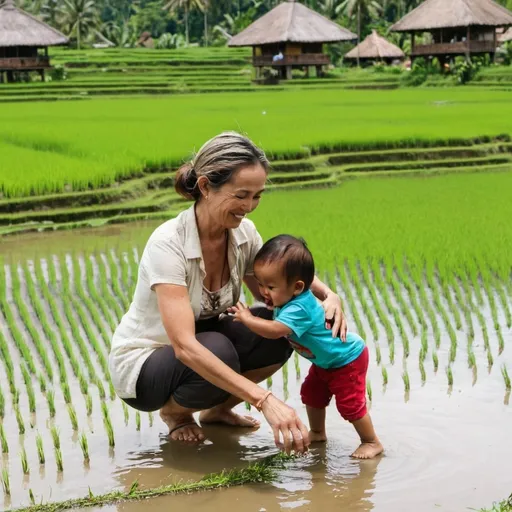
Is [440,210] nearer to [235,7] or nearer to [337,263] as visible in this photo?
[337,263]

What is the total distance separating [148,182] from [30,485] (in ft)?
20.9

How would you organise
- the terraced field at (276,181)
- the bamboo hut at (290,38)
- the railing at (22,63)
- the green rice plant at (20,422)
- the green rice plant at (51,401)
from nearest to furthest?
the green rice plant at (20,422), the green rice plant at (51,401), the terraced field at (276,181), the railing at (22,63), the bamboo hut at (290,38)

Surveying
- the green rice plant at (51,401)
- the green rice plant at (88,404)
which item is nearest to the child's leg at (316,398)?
the green rice plant at (88,404)

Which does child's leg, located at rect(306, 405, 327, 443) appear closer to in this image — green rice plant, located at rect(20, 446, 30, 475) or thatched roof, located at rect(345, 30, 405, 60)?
green rice plant, located at rect(20, 446, 30, 475)

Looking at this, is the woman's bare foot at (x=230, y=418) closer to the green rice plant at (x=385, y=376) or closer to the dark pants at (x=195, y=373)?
the dark pants at (x=195, y=373)

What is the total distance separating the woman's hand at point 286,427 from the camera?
8.07ft

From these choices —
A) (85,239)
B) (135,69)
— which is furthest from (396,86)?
(85,239)

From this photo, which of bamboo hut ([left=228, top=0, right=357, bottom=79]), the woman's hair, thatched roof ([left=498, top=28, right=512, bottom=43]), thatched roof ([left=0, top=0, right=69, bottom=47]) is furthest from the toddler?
thatched roof ([left=498, top=28, right=512, bottom=43])

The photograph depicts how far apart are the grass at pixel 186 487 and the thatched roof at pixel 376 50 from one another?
116 feet

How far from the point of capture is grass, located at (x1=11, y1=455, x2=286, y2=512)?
8.18ft

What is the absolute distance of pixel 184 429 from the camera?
301 cm

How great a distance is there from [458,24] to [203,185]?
29.4m

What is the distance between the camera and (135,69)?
31516mm

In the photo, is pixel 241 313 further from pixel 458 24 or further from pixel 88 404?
pixel 458 24
